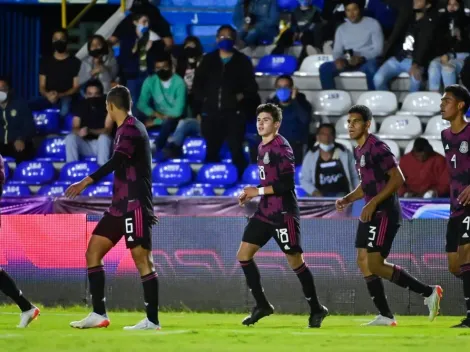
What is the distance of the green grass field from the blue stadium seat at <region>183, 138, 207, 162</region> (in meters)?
6.62

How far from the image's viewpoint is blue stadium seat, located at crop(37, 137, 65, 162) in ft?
65.1

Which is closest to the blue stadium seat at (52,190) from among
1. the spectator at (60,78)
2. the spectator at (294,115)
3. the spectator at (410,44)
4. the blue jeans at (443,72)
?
the spectator at (60,78)

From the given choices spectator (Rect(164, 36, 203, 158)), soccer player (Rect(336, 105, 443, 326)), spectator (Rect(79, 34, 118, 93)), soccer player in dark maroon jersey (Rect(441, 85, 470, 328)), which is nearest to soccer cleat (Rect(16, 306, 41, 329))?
soccer player (Rect(336, 105, 443, 326))

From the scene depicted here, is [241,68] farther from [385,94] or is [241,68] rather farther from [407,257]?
[407,257]

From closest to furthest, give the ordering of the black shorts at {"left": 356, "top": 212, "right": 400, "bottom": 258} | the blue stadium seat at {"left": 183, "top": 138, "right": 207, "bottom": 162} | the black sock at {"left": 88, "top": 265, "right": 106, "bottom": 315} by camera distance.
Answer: the black sock at {"left": 88, "top": 265, "right": 106, "bottom": 315}
the black shorts at {"left": 356, "top": 212, "right": 400, "bottom": 258}
the blue stadium seat at {"left": 183, "top": 138, "right": 207, "bottom": 162}

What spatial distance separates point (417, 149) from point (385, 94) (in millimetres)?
2383

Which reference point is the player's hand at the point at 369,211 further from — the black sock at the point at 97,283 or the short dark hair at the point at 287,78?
the short dark hair at the point at 287,78

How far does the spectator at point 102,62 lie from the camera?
20.6 metres

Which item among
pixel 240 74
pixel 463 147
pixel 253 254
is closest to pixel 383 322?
pixel 253 254

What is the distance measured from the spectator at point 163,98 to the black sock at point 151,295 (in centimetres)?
863

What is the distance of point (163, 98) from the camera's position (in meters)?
19.5

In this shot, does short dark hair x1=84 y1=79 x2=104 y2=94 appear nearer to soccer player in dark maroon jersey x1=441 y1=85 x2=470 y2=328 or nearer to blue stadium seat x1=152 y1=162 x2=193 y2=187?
blue stadium seat x1=152 y1=162 x2=193 y2=187

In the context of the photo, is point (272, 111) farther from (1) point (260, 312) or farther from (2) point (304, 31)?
(2) point (304, 31)

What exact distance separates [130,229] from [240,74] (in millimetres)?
8454
